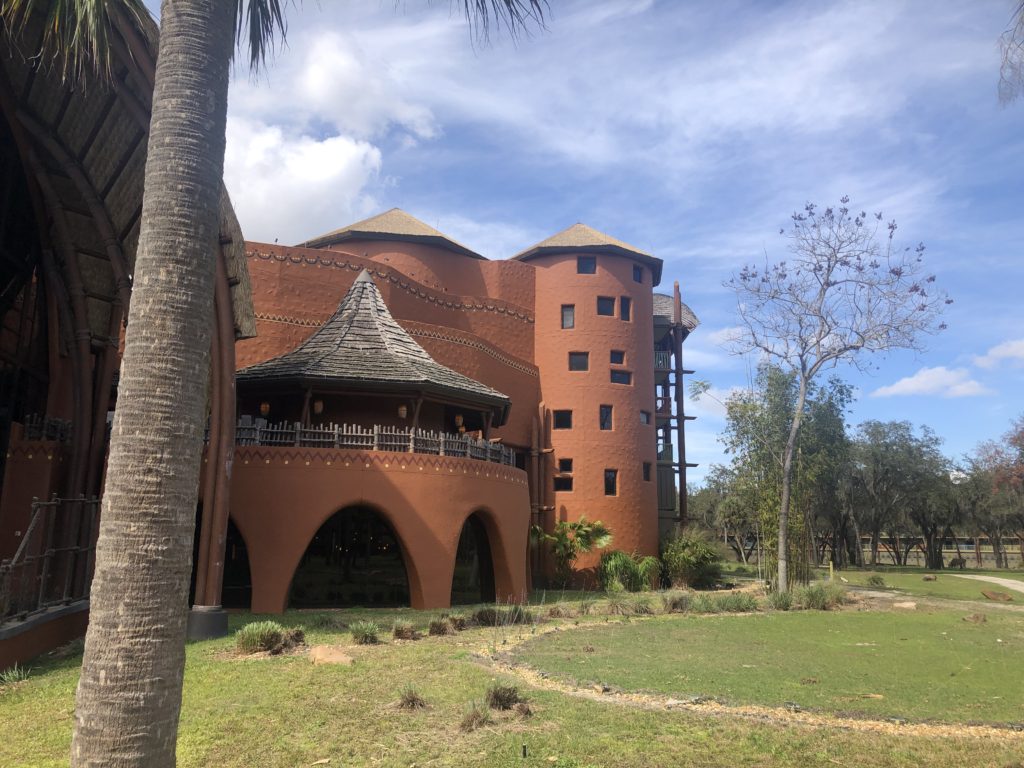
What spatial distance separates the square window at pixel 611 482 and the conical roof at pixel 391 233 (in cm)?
1093

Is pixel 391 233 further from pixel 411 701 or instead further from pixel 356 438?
pixel 411 701

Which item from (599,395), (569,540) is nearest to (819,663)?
(569,540)

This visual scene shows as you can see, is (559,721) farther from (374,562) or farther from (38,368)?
(38,368)

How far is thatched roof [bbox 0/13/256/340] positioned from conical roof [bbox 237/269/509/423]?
362 centimetres

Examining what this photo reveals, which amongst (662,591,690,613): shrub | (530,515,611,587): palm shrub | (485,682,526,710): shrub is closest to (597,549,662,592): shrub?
(530,515,611,587): palm shrub

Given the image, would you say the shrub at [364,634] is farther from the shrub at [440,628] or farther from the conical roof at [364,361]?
the conical roof at [364,361]

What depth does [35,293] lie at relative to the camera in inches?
788

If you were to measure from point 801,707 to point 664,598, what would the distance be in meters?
13.4

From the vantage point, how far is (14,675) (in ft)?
31.4

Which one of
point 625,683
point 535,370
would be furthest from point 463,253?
point 625,683

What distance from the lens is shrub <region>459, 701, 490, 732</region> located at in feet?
24.5

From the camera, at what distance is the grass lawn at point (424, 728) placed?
6.61 metres

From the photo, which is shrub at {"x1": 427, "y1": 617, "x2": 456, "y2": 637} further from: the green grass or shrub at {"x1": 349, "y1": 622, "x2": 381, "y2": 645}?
the green grass

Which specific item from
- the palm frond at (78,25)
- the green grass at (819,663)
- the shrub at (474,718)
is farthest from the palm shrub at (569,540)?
the palm frond at (78,25)
